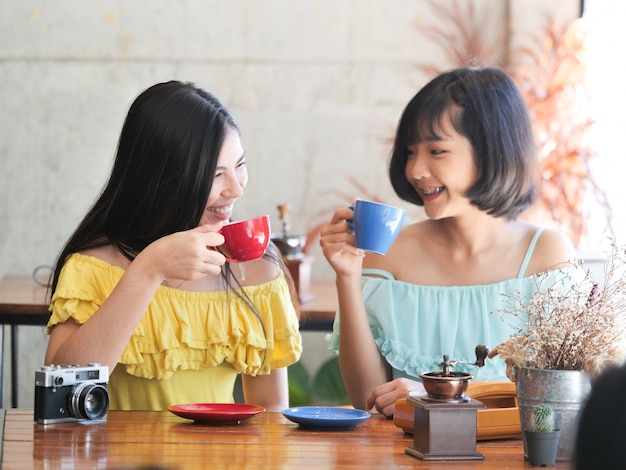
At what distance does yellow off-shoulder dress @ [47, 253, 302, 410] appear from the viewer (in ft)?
Result: 6.79

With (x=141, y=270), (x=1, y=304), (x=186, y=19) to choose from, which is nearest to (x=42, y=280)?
(x=1, y=304)

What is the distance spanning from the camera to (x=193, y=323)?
2.14 meters

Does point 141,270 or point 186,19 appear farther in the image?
point 186,19

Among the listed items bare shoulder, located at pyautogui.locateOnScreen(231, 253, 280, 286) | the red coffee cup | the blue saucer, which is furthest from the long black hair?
the blue saucer

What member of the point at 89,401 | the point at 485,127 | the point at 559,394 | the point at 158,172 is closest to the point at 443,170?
the point at 485,127

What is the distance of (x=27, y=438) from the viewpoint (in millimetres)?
1485

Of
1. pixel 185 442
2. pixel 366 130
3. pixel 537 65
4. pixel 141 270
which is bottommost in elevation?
pixel 185 442

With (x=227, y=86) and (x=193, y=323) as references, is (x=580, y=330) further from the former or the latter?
(x=227, y=86)

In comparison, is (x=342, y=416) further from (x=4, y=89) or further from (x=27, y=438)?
(x=4, y=89)

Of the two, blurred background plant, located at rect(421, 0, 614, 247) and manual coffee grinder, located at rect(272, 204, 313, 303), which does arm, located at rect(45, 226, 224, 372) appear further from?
blurred background plant, located at rect(421, 0, 614, 247)

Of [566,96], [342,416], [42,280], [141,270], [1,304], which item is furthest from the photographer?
[566,96]

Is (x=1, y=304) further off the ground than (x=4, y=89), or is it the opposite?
(x=4, y=89)

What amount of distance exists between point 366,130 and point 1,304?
223cm

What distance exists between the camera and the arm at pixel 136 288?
1.78 meters
